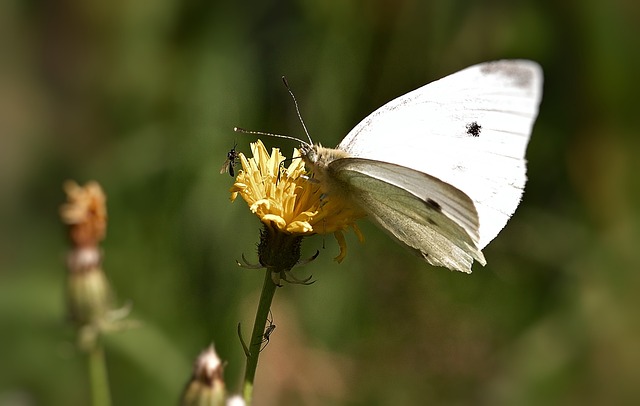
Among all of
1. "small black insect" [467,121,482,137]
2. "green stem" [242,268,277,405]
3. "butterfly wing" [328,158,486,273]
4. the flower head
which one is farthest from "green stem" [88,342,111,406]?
"small black insect" [467,121,482,137]

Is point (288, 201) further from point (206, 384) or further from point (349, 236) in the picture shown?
point (349, 236)

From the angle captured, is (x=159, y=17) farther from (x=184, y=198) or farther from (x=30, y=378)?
(x=30, y=378)

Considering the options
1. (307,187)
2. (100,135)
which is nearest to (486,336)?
(307,187)

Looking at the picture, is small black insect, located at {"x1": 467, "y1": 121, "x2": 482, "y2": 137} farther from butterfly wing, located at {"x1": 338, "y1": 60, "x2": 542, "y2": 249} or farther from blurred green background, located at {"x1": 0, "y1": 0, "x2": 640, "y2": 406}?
blurred green background, located at {"x1": 0, "y1": 0, "x2": 640, "y2": 406}

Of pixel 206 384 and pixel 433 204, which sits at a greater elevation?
pixel 433 204

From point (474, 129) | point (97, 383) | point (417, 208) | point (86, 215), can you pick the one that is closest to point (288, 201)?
point (417, 208)

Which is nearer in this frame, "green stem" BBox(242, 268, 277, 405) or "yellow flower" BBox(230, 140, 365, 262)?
"green stem" BBox(242, 268, 277, 405)

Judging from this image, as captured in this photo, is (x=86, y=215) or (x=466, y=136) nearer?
(x=466, y=136)
